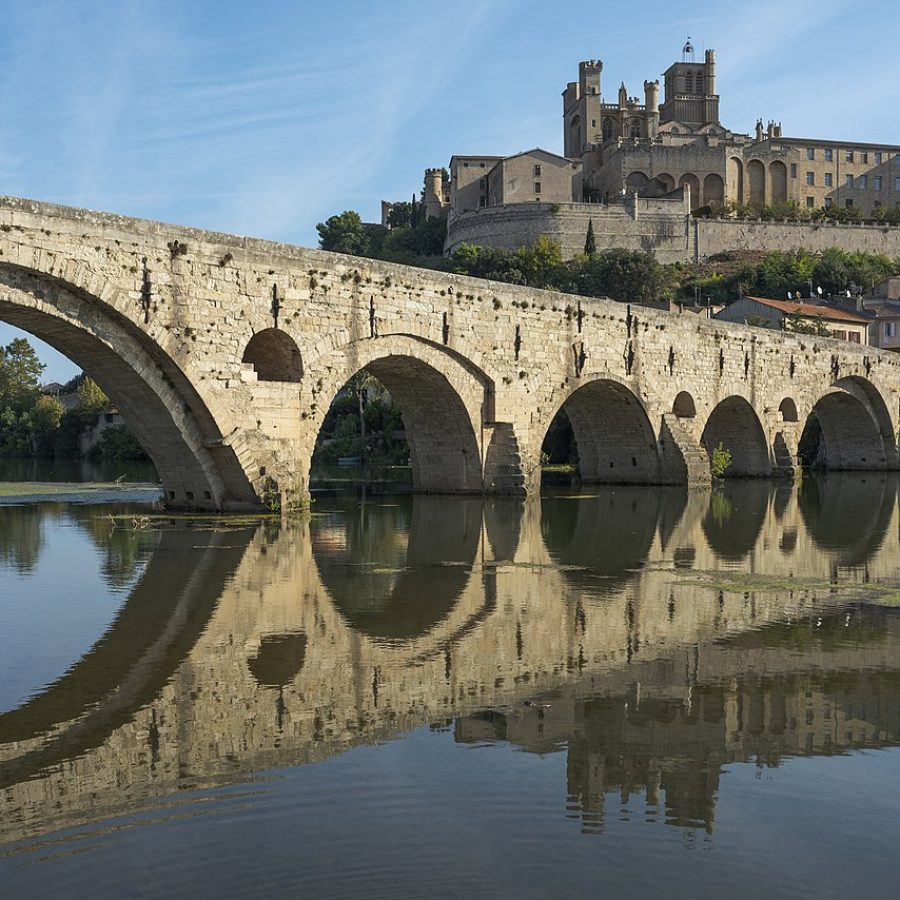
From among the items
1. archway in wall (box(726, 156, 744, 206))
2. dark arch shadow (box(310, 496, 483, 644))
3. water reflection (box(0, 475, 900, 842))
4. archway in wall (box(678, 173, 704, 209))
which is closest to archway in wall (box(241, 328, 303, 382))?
dark arch shadow (box(310, 496, 483, 644))

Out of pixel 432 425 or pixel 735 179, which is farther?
pixel 735 179

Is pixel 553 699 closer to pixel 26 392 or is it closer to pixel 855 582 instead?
pixel 855 582

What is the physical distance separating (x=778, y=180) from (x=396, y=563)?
95.7 meters

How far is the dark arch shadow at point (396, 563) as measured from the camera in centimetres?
1089

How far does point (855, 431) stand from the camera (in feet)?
152

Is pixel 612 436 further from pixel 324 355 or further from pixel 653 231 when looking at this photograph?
pixel 653 231

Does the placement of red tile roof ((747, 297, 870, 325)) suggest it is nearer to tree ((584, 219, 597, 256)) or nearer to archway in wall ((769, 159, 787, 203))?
tree ((584, 219, 597, 256))

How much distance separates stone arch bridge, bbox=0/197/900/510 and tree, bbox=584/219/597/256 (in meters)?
49.4

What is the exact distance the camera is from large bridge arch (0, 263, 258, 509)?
690 inches

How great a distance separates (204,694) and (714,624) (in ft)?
16.8

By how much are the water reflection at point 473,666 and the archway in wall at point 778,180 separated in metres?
90.7

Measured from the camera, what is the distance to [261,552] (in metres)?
15.8

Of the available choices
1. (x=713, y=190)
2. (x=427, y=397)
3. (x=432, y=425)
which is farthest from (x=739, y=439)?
(x=713, y=190)

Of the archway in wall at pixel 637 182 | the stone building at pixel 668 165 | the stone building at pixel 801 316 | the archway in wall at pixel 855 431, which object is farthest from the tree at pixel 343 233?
the archway in wall at pixel 855 431
